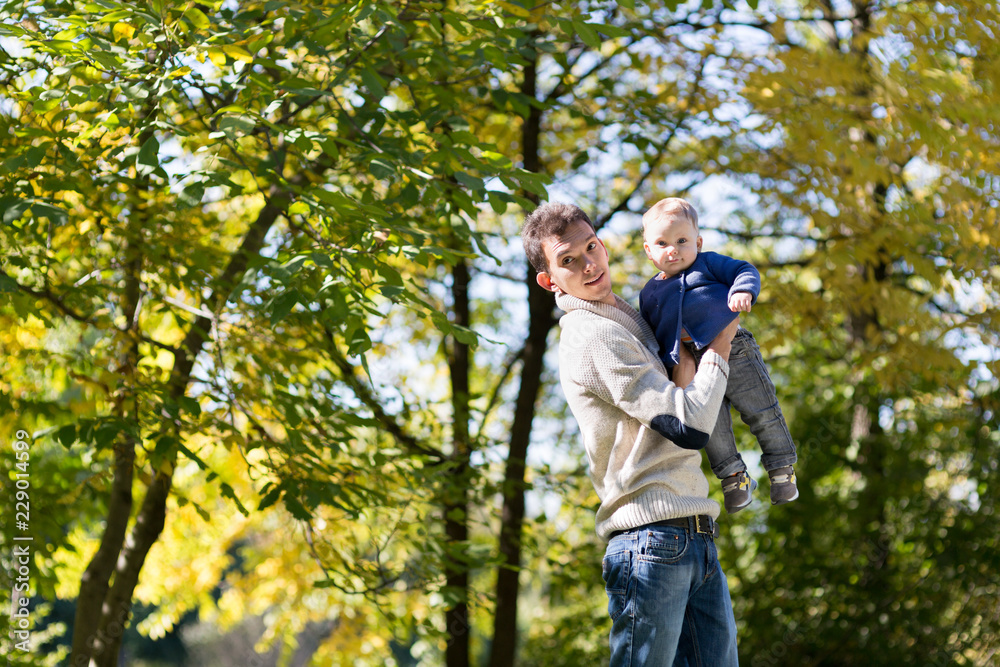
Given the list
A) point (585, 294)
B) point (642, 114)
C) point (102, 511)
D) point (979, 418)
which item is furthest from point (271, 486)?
point (979, 418)

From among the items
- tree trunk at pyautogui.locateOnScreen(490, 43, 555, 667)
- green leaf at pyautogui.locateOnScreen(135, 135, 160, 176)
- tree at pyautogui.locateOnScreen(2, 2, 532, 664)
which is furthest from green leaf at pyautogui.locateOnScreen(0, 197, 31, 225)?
tree trunk at pyautogui.locateOnScreen(490, 43, 555, 667)

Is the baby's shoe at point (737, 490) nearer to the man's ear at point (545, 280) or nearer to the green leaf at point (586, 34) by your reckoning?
the man's ear at point (545, 280)

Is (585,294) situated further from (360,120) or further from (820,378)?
(820,378)

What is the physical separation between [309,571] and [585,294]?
18.2 feet

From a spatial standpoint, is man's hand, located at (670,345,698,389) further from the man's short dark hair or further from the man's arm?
the man's short dark hair

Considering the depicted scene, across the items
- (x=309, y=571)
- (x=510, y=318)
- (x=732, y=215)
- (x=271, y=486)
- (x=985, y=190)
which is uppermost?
(x=271, y=486)

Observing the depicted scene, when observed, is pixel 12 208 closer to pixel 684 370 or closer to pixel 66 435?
pixel 66 435

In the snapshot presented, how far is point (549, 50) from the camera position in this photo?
126 inches

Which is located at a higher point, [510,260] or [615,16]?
[615,16]

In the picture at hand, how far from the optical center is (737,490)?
6.16 ft

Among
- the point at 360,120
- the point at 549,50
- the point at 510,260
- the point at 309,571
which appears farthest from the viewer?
the point at 309,571

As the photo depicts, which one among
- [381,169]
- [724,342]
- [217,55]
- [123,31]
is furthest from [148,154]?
[724,342]

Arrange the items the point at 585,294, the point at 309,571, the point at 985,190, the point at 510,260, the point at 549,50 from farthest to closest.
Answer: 1. the point at 309,571
2. the point at 510,260
3. the point at 985,190
4. the point at 549,50
5. the point at 585,294

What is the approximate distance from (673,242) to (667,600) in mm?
811
